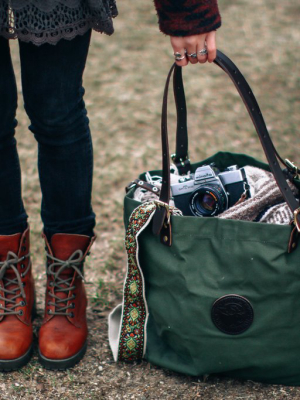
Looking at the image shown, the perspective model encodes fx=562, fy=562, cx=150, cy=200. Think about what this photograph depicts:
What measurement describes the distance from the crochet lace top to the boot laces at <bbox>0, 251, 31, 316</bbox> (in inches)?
24.6

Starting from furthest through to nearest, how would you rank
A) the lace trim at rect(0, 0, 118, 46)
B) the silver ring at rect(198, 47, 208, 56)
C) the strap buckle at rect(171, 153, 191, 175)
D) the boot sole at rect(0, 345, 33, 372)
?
the strap buckle at rect(171, 153, 191, 175)
the boot sole at rect(0, 345, 33, 372)
the silver ring at rect(198, 47, 208, 56)
the lace trim at rect(0, 0, 118, 46)

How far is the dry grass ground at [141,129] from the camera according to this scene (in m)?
1.52

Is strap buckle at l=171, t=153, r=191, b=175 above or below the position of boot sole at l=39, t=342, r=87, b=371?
above

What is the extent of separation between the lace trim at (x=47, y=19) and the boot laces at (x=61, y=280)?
0.62m

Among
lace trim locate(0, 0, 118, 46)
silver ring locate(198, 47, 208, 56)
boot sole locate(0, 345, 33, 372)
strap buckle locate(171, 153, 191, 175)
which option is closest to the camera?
lace trim locate(0, 0, 118, 46)

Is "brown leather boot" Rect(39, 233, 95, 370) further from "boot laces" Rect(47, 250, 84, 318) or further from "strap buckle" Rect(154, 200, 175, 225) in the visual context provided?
"strap buckle" Rect(154, 200, 175, 225)

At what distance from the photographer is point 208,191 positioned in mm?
1528

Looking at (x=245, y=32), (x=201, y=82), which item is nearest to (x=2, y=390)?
(x=201, y=82)

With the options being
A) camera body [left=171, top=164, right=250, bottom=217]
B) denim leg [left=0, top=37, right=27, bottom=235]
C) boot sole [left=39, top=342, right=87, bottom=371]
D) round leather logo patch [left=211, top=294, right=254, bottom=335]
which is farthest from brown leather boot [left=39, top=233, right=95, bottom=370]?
round leather logo patch [left=211, top=294, right=254, bottom=335]

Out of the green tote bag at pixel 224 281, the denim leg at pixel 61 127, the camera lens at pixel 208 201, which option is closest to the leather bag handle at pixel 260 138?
the green tote bag at pixel 224 281

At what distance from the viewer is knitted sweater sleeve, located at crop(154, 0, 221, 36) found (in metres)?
1.29

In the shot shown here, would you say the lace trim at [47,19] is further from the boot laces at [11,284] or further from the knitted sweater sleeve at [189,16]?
the boot laces at [11,284]

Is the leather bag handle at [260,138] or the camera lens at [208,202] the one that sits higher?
the leather bag handle at [260,138]

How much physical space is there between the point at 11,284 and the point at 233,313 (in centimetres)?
65
